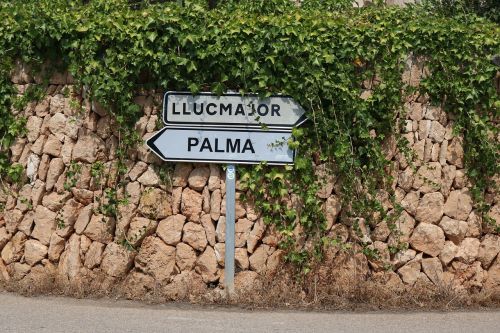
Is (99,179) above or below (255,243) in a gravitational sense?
above

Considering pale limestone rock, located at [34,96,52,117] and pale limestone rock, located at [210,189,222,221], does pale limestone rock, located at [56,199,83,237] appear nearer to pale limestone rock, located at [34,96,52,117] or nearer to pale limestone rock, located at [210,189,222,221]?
pale limestone rock, located at [34,96,52,117]

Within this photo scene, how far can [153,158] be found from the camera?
735cm

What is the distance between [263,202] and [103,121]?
6.06 ft

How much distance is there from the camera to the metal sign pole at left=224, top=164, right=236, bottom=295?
23.7ft

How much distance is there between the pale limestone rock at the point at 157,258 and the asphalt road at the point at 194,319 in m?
0.36

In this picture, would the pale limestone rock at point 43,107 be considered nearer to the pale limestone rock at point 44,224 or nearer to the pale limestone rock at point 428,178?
the pale limestone rock at point 44,224

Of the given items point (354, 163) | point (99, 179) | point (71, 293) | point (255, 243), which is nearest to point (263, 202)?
point (255, 243)

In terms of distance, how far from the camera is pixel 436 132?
287 inches

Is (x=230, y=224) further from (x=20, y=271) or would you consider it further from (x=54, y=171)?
(x=20, y=271)

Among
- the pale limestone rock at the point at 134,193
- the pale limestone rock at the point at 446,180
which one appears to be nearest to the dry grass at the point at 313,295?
the pale limestone rock at the point at 134,193

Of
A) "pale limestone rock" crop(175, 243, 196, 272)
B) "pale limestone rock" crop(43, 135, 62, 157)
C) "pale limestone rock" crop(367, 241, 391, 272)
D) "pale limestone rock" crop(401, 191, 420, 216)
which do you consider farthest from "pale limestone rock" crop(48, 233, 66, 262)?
"pale limestone rock" crop(401, 191, 420, 216)

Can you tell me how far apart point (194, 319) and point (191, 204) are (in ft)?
3.95

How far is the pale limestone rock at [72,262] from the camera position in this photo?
7.45m

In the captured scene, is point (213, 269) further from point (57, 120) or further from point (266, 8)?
point (266, 8)
